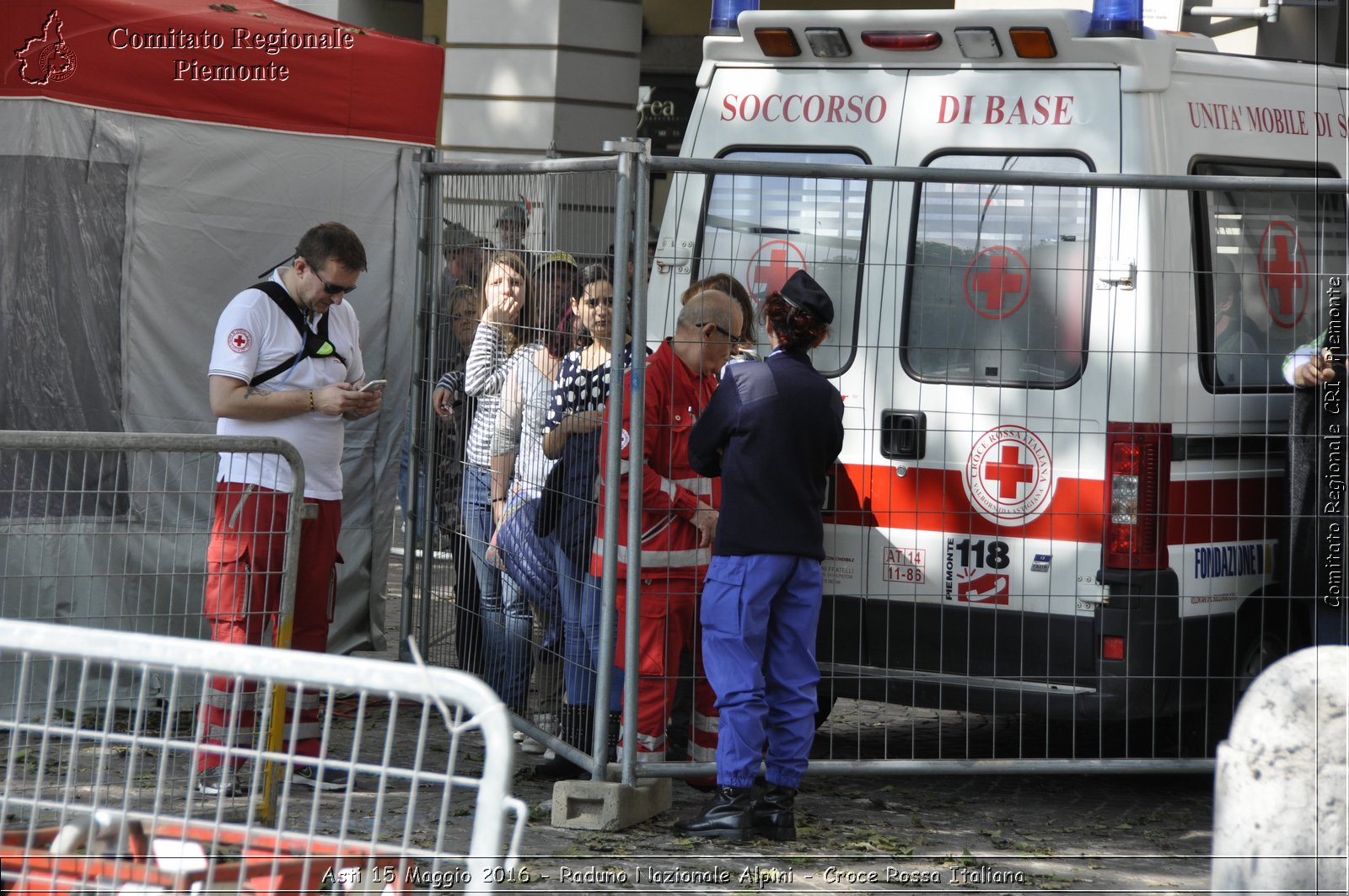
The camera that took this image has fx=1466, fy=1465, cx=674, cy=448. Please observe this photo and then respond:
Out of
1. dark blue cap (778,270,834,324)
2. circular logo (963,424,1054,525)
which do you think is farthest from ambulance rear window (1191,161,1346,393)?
dark blue cap (778,270,834,324)

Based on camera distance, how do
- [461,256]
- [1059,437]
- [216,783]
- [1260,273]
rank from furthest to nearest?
[461,256] → [1260,273] → [1059,437] → [216,783]

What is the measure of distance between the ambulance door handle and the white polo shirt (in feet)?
6.45

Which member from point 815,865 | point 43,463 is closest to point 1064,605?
point 815,865

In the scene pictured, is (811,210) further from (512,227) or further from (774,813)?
(774,813)

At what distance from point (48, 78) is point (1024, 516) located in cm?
424

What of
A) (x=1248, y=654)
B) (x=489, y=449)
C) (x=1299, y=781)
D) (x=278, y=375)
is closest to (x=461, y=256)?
(x=489, y=449)

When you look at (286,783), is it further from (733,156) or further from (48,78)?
(48,78)

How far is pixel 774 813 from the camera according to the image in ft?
15.6

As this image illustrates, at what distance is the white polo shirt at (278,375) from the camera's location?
16.3ft

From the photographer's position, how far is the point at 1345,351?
16.9 feet

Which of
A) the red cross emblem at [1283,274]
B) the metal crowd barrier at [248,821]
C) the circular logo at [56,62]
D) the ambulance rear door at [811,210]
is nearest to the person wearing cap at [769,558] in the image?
Answer: the ambulance rear door at [811,210]

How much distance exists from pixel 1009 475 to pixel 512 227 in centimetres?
203

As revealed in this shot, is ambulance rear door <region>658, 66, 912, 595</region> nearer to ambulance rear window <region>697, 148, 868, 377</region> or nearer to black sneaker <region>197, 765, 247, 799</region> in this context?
ambulance rear window <region>697, 148, 868, 377</region>

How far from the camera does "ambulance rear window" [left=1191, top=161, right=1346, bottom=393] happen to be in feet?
17.0
